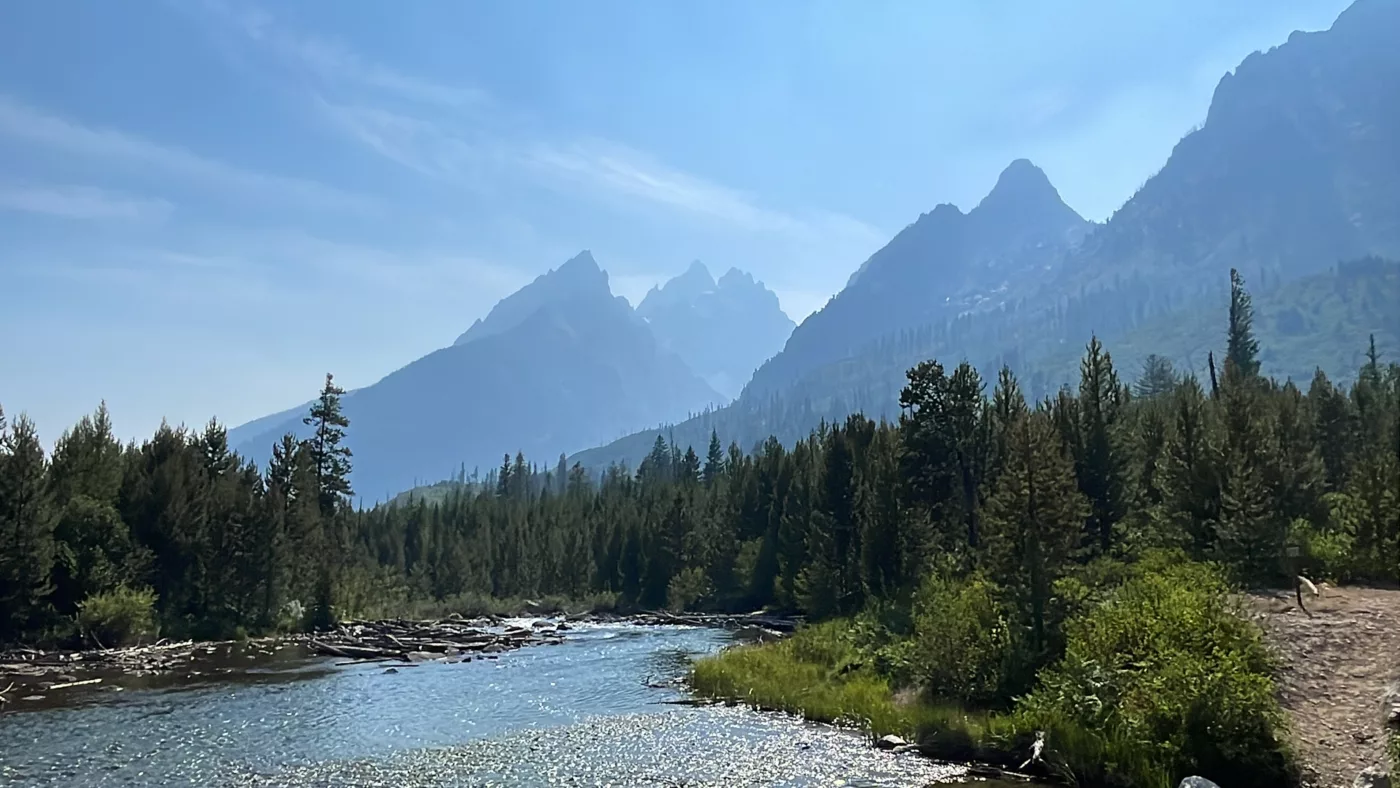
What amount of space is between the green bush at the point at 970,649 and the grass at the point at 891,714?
978 millimetres

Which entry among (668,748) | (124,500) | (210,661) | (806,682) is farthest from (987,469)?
(124,500)

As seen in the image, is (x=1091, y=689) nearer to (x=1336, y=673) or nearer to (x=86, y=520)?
(x=1336, y=673)

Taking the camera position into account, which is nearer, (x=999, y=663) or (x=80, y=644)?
(x=999, y=663)

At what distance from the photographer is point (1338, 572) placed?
35750 millimetres

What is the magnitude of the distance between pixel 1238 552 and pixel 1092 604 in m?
11.5

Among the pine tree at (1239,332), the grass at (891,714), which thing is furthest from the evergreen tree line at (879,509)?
the grass at (891,714)

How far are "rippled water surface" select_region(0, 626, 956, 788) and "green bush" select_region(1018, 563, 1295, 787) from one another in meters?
4.42

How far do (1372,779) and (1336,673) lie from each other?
6.72 meters

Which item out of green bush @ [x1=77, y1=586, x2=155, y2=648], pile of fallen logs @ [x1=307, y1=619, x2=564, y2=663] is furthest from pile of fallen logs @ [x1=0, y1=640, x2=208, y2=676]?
pile of fallen logs @ [x1=307, y1=619, x2=564, y2=663]

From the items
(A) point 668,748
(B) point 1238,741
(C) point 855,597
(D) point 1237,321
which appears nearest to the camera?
(B) point 1238,741

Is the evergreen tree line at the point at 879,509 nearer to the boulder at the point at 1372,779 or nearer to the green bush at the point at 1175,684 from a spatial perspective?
the green bush at the point at 1175,684

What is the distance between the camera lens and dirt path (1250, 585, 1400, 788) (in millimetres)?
20453

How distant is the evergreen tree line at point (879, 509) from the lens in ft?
117

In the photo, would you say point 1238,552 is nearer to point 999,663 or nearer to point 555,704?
point 999,663
